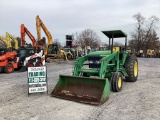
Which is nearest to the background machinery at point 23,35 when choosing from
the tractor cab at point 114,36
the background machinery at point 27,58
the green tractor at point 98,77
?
the background machinery at point 27,58

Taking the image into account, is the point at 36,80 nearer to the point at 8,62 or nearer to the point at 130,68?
the point at 130,68

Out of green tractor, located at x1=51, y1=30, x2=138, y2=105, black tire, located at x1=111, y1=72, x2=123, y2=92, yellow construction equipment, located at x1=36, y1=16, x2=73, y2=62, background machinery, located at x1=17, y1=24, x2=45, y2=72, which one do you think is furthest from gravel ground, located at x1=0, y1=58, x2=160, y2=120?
yellow construction equipment, located at x1=36, y1=16, x2=73, y2=62

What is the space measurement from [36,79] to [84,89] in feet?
5.90

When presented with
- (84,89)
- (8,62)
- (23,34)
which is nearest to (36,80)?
(84,89)

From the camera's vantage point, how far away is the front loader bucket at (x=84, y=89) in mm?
7250

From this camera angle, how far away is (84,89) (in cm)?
787

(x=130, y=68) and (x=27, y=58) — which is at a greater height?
(x=27, y=58)

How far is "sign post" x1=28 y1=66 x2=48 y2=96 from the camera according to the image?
8297 millimetres

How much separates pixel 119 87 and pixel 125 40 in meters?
2.58

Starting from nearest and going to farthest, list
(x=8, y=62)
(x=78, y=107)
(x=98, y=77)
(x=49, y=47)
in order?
(x=78, y=107)
(x=98, y=77)
(x=8, y=62)
(x=49, y=47)

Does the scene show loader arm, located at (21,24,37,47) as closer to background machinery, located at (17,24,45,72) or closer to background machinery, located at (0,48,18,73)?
background machinery, located at (17,24,45,72)

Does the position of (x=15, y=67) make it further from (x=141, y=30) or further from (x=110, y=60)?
(x=141, y=30)

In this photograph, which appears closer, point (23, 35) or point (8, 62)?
point (8, 62)

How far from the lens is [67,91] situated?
26.5 ft
